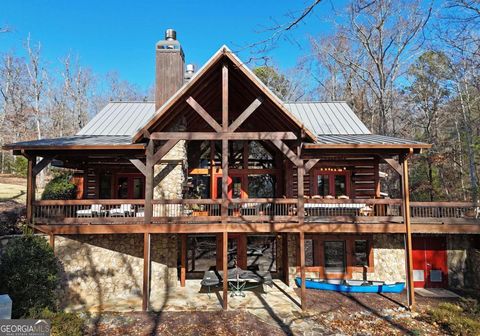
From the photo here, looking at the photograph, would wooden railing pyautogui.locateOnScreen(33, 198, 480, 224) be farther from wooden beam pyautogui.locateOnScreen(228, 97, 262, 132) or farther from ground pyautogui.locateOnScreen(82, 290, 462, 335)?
ground pyautogui.locateOnScreen(82, 290, 462, 335)

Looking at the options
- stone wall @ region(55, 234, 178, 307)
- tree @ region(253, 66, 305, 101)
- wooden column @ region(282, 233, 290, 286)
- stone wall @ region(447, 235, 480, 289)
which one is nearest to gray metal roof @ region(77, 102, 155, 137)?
stone wall @ region(55, 234, 178, 307)

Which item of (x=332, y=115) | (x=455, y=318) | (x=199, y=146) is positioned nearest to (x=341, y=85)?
(x=332, y=115)

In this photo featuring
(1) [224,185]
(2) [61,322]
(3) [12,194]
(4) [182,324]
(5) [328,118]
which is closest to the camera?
(2) [61,322]

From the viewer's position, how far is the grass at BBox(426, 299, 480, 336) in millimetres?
8516

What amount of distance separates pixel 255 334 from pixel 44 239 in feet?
25.1

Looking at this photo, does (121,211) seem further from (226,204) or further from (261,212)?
(261,212)

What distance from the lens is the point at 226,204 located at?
10.2 meters

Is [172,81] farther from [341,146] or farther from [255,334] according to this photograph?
[255,334]

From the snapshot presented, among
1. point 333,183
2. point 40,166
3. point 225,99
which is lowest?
point 333,183

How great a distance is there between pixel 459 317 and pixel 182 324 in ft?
27.8

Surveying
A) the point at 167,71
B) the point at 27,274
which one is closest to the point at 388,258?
the point at 167,71

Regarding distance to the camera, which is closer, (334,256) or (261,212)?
(261,212)

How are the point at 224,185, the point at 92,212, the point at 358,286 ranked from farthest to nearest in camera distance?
the point at 358,286 < the point at 92,212 < the point at 224,185

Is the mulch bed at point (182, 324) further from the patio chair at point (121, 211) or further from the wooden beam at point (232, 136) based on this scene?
the wooden beam at point (232, 136)
